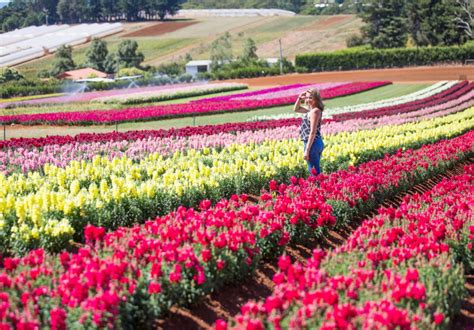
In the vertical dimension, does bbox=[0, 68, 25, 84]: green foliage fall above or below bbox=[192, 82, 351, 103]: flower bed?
above

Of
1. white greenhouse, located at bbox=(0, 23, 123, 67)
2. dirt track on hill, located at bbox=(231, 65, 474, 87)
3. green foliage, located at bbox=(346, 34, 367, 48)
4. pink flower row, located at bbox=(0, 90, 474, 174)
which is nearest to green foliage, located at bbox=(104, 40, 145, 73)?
white greenhouse, located at bbox=(0, 23, 123, 67)

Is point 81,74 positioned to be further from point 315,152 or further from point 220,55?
point 315,152

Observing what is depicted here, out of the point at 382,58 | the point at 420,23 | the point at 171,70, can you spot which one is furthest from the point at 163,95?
the point at 420,23

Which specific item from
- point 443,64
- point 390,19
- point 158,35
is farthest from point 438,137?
point 158,35

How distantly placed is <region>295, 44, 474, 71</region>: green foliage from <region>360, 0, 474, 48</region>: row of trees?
6383mm

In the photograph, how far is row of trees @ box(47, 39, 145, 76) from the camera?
255 ft

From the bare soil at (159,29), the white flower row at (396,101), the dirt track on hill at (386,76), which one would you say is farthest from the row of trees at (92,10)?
the white flower row at (396,101)

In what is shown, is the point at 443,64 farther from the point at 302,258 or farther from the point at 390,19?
the point at 302,258

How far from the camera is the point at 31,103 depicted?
43.3m

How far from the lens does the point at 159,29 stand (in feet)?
382

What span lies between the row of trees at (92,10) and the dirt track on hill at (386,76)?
60.0 meters

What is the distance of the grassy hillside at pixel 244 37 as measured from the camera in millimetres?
92500

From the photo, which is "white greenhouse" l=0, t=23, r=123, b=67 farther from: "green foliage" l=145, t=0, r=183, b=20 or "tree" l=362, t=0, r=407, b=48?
"tree" l=362, t=0, r=407, b=48

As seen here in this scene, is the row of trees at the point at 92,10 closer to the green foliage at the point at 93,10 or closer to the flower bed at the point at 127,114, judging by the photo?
the green foliage at the point at 93,10
